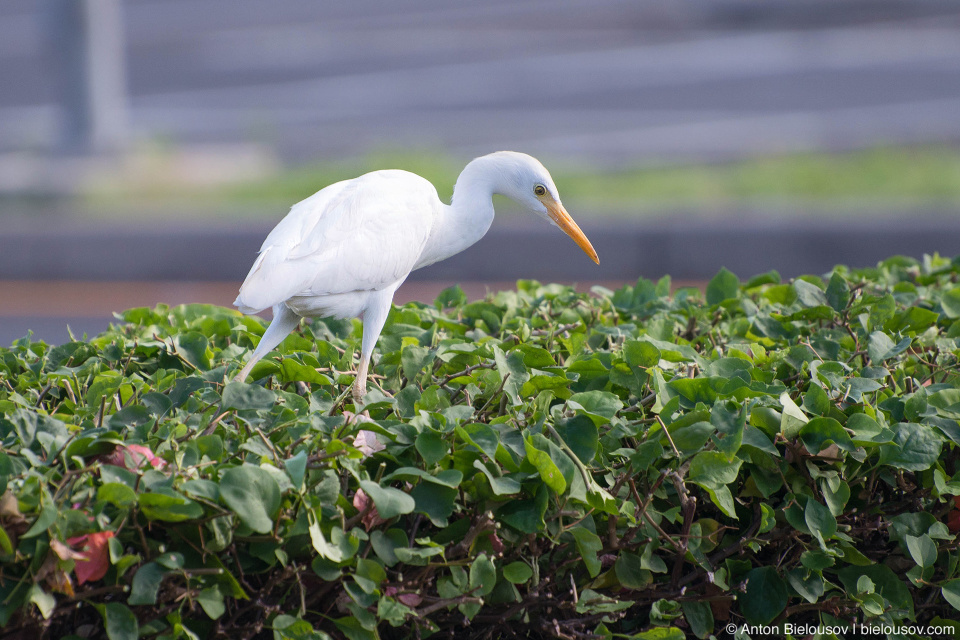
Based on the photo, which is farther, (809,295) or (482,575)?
(809,295)

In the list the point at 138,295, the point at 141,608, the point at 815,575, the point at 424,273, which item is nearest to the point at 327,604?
the point at 141,608

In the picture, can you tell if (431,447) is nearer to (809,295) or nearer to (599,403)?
(599,403)

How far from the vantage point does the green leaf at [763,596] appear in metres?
1.96

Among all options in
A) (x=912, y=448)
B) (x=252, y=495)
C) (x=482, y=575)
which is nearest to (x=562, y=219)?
(x=912, y=448)

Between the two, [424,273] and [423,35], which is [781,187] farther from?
[423,35]

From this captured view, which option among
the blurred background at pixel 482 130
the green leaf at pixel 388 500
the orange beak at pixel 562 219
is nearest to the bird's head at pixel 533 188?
the orange beak at pixel 562 219

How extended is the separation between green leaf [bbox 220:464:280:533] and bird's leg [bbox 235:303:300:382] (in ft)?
2.23

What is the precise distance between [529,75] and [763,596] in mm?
16708

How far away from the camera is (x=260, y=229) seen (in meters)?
8.51

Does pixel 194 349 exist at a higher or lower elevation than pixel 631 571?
higher

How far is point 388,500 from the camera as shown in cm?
167

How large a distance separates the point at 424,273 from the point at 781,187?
4156 mm

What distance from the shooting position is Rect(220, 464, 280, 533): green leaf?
1618mm

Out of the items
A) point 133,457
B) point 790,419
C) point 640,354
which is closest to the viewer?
point 133,457
